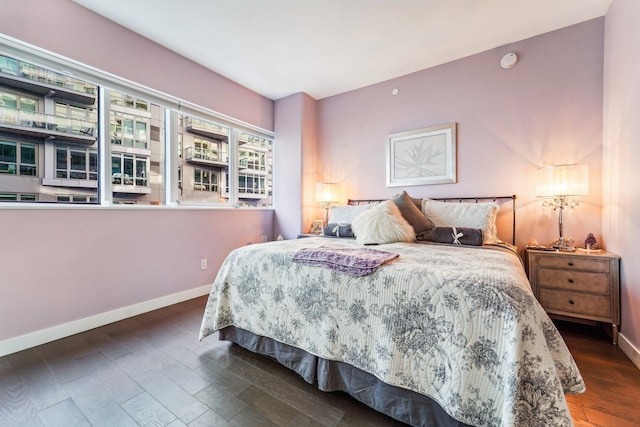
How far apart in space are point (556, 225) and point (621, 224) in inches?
20.5

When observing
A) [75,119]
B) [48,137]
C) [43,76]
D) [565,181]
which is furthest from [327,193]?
[43,76]

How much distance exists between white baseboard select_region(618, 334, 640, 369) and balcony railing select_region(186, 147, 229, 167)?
4.08 m

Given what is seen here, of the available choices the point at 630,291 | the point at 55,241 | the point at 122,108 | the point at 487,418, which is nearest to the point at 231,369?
the point at 487,418

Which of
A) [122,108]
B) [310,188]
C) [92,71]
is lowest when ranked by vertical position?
[310,188]

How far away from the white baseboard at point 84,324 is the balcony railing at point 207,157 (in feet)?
5.08

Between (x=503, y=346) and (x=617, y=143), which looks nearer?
(x=503, y=346)

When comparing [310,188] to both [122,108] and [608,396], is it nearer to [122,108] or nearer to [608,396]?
[122,108]

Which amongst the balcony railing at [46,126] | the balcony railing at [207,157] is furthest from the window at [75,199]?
the balcony railing at [207,157]

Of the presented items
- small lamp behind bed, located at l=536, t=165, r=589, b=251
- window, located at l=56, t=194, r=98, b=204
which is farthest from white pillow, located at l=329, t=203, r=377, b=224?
window, located at l=56, t=194, r=98, b=204

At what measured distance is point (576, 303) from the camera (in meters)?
2.08

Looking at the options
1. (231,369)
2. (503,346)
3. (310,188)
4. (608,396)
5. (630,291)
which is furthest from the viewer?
(310,188)

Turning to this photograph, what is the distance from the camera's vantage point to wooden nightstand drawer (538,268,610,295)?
1.99 m

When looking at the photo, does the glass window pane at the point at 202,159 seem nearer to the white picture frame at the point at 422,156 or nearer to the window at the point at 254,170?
the window at the point at 254,170

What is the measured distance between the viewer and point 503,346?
0.99 m
